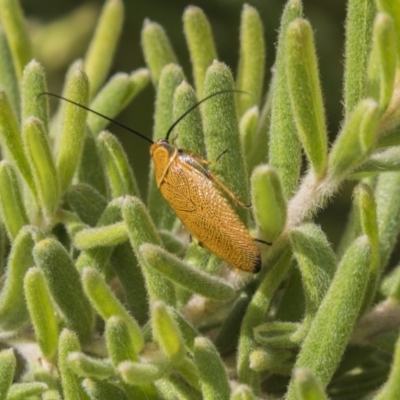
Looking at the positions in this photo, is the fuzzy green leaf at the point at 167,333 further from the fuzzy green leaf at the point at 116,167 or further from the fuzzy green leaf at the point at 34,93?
the fuzzy green leaf at the point at 34,93

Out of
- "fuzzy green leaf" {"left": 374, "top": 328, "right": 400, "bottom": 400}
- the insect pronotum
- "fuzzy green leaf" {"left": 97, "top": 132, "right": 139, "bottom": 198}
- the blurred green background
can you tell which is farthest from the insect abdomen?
the blurred green background

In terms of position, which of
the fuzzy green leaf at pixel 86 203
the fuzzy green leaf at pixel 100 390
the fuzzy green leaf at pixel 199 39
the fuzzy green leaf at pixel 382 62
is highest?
the fuzzy green leaf at pixel 199 39

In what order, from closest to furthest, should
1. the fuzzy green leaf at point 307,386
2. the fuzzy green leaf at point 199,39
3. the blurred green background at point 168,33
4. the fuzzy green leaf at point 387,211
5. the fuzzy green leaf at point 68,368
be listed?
1. the fuzzy green leaf at point 307,386
2. the fuzzy green leaf at point 68,368
3. the fuzzy green leaf at point 387,211
4. the fuzzy green leaf at point 199,39
5. the blurred green background at point 168,33

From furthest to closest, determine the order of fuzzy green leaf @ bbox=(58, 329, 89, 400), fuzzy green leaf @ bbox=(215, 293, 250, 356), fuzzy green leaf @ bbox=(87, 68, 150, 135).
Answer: fuzzy green leaf @ bbox=(87, 68, 150, 135), fuzzy green leaf @ bbox=(215, 293, 250, 356), fuzzy green leaf @ bbox=(58, 329, 89, 400)

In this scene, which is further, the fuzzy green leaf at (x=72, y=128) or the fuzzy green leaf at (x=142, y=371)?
the fuzzy green leaf at (x=72, y=128)

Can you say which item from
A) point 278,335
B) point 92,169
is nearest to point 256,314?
point 278,335

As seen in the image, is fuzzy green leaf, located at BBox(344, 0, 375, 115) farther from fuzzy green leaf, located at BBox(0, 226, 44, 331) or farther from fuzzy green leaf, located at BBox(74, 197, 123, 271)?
fuzzy green leaf, located at BBox(0, 226, 44, 331)

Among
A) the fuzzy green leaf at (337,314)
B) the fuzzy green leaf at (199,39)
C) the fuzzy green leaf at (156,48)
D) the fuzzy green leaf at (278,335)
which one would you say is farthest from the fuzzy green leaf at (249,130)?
the fuzzy green leaf at (337,314)

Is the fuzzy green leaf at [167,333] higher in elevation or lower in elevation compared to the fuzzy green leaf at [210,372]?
higher
